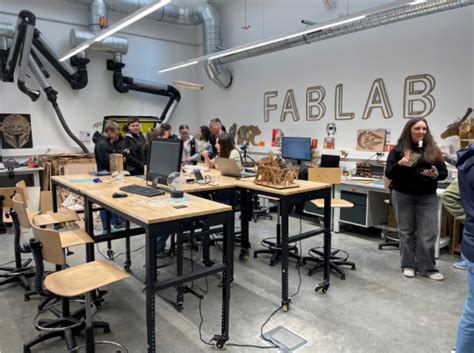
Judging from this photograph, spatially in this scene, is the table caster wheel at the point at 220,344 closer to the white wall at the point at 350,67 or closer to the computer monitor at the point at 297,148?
the white wall at the point at 350,67

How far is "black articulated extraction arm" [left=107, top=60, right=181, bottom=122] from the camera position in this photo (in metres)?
7.14

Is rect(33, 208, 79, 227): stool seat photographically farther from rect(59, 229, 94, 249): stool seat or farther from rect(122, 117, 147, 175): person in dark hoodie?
rect(122, 117, 147, 175): person in dark hoodie

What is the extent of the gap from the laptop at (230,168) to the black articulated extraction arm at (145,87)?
4.43 metres

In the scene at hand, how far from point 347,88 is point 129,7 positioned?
13.6 feet

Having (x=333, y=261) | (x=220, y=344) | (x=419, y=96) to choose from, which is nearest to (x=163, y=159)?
(x=220, y=344)

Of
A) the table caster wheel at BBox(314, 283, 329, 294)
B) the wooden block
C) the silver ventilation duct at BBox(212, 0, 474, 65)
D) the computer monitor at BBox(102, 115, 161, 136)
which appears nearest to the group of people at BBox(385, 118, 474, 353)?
the wooden block

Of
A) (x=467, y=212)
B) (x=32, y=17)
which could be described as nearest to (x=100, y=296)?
(x=467, y=212)

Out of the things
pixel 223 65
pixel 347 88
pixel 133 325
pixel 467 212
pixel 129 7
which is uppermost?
pixel 129 7

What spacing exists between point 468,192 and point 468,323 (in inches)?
24.7

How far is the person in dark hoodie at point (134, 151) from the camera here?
4.48 metres

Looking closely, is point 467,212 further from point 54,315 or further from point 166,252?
point 166,252

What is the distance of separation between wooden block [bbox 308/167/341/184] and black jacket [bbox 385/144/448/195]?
0.73 m

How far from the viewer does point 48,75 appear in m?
A: 6.47

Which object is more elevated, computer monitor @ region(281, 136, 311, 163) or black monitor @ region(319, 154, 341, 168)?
computer monitor @ region(281, 136, 311, 163)
